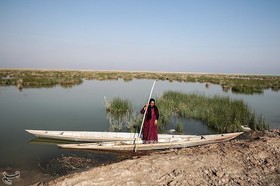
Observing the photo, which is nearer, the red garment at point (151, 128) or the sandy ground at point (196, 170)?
the sandy ground at point (196, 170)

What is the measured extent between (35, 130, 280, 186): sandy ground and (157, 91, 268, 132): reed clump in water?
4.48 meters

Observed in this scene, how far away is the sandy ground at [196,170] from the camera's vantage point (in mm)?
5023

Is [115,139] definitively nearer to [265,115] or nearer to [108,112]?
[108,112]

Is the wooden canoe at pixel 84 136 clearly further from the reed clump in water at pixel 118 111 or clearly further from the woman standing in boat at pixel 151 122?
the reed clump in water at pixel 118 111

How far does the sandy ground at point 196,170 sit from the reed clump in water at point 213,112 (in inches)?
176

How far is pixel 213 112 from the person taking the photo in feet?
41.6

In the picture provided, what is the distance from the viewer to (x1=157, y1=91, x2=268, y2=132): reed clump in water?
11214 millimetres

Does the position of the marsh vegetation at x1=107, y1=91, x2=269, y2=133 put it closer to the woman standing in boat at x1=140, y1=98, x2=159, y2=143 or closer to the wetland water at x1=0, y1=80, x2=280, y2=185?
the wetland water at x1=0, y1=80, x2=280, y2=185

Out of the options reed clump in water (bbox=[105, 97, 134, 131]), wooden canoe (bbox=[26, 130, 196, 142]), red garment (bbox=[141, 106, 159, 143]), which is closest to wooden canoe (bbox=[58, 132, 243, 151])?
red garment (bbox=[141, 106, 159, 143])

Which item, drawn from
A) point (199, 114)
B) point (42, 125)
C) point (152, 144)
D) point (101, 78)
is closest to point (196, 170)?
point (152, 144)

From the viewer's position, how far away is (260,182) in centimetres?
505

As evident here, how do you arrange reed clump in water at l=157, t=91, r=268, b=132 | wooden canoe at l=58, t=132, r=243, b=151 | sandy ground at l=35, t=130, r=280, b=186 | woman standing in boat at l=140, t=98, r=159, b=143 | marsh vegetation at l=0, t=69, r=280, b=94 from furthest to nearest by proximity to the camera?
marsh vegetation at l=0, t=69, r=280, b=94
reed clump in water at l=157, t=91, r=268, b=132
woman standing in boat at l=140, t=98, r=159, b=143
wooden canoe at l=58, t=132, r=243, b=151
sandy ground at l=35, t=130, r=280, b=186

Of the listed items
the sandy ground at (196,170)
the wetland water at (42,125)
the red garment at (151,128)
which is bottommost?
the wetland water at (42,125)

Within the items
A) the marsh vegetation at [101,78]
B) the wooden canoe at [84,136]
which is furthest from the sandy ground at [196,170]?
the marsh vegetation at [101,78]
